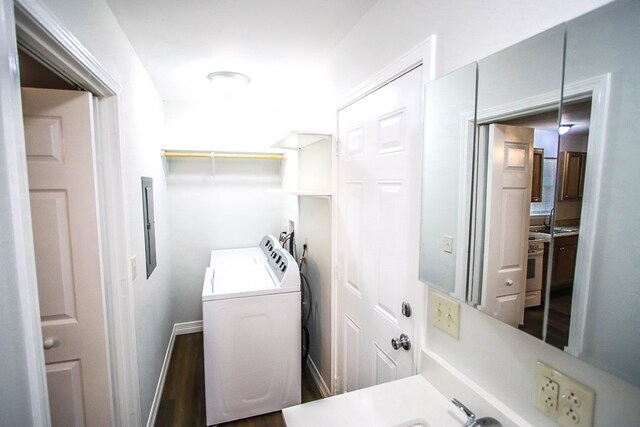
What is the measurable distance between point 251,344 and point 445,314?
148 centimetres

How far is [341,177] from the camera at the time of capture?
1.92 metres

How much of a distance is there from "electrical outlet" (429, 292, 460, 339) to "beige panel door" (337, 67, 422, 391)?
94 millimetres

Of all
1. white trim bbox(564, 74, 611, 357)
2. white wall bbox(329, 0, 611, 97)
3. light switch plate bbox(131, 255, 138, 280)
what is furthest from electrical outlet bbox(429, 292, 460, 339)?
light switch plate bbox(131, 255, 138, 280)

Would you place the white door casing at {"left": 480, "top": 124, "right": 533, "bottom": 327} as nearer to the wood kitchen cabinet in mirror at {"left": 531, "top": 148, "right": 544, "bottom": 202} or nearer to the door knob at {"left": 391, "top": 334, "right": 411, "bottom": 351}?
the wood kitchen cabinet in mirror at {"left": 531, "top": 148, "right": 544, "bottom": 202}

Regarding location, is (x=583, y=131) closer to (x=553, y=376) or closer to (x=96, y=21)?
(x=553, y=376)

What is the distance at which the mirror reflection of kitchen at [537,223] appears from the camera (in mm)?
672

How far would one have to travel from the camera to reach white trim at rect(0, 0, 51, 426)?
62 centimetres

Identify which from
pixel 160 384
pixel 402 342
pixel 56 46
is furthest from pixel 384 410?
pixel 160 384

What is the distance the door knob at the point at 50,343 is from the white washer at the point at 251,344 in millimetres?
758

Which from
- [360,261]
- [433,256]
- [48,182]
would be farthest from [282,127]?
[433,256]

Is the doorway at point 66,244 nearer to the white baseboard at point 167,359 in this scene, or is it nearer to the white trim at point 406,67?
the white baseboard at point 167,359

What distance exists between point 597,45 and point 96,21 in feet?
5.66

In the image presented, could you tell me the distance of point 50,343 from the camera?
1.32 m

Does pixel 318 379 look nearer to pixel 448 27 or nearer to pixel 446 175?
pixel 446 175
